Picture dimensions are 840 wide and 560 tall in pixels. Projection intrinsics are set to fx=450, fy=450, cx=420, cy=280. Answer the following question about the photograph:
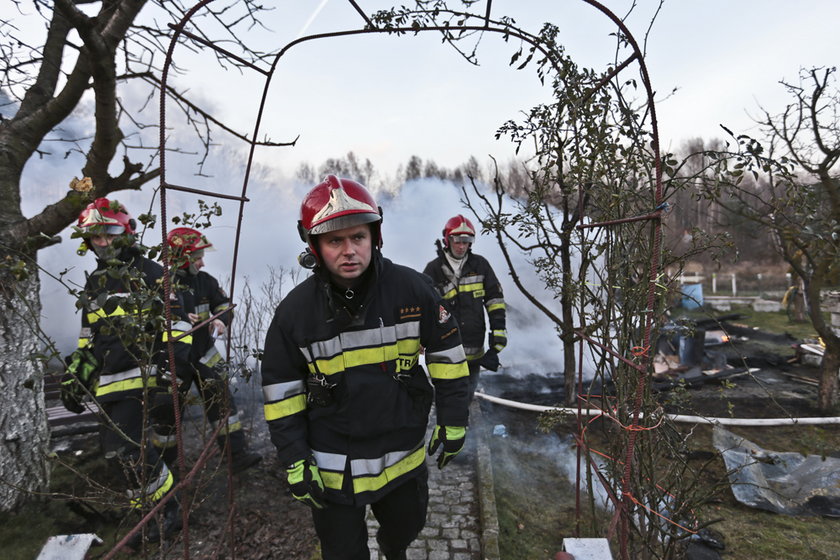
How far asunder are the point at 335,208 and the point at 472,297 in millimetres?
3382

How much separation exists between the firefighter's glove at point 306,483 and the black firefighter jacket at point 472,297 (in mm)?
3177

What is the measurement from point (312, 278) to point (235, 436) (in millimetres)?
3336

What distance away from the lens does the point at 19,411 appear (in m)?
4.16

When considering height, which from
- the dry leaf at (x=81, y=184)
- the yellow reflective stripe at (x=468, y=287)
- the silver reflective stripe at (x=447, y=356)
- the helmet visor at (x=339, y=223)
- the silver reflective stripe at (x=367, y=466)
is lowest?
the silver reflective stripe at (x=367, y=466)

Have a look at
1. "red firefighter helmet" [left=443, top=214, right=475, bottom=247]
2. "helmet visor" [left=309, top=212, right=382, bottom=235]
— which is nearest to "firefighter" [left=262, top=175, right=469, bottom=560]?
"helmet visor" [left=309, top=212, right=382, bottom=235]

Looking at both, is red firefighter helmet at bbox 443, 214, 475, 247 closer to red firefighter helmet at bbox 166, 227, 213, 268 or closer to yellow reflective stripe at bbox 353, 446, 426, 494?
red firefighter helmet at bbox 166, 227, 213, 268

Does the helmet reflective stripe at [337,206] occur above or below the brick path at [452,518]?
above

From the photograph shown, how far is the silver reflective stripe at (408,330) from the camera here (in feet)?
8.37

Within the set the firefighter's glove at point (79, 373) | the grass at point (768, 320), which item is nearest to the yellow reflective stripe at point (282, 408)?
the firefighter's glove at point (79, 373)

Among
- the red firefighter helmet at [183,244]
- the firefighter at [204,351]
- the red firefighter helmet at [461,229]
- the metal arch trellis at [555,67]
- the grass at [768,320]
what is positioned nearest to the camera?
the metal arch trellis at [555,67]

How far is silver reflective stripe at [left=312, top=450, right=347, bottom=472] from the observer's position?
2.46m

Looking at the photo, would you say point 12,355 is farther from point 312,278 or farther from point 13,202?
point 312,278

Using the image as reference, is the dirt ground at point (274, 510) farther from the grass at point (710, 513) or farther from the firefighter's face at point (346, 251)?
the firefighter's face at point (346, 251)

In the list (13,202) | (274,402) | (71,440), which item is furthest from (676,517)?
(71,440)
